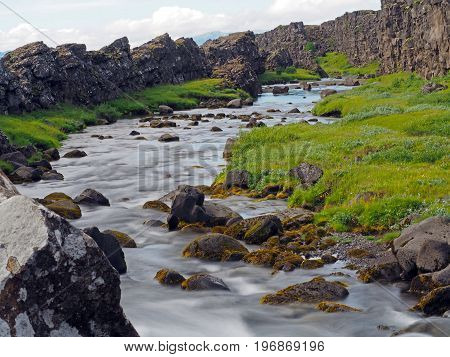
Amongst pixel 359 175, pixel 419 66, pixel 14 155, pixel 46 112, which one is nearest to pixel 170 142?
pixel 14 155

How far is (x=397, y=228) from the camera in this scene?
23766 millimetres

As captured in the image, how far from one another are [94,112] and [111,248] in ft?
254

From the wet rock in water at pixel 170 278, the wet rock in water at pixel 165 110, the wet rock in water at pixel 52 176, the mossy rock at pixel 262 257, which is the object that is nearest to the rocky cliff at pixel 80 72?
the wet rock in water at pixel 165 110

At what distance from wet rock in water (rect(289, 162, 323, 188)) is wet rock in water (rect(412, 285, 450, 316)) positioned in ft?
49.4

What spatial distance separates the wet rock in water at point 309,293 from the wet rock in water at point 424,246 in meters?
2.75

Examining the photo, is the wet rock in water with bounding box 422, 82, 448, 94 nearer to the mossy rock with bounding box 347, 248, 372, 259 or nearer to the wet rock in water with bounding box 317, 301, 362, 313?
the mossy rock with bounding box 347, 248, 372, 259

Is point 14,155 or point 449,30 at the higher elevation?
point 449,30

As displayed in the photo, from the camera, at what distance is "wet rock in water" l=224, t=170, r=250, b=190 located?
1403 inches

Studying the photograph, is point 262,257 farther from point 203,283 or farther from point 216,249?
point 203,283

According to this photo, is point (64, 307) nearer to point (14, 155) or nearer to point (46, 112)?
point (14, 155)

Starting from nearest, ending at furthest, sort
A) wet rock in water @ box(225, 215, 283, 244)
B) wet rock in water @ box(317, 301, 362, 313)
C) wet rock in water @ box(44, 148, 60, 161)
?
wet rock in water @ box(317, 301, 362, 313)
wet rock in water @ box(225, 215, 283, 244)
wet rock in water @ box(44, 148, 60, 161)

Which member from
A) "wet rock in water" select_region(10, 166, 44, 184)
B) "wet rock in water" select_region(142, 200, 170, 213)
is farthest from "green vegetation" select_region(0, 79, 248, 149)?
"wet rock in water" select_region(142, 200, 170, 213)

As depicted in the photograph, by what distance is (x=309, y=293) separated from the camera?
18156mm

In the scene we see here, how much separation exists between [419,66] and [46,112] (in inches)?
2672
